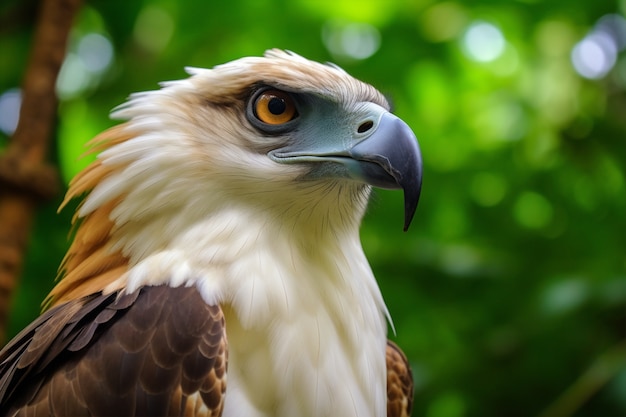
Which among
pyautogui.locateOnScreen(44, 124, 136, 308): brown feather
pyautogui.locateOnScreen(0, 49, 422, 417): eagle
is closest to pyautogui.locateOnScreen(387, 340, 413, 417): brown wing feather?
pyautogui.locateOnScreen(0, 49, 422, 417): eagle

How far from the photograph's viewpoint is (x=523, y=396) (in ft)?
13.0

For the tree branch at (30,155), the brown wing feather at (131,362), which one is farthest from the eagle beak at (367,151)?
the tree branch at (30,155)

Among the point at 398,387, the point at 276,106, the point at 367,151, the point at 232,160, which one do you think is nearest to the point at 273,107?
the point at 276,106

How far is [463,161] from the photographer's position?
15.5ft

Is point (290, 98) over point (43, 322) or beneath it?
over

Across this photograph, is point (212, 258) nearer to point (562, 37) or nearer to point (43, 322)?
point (43, 322)

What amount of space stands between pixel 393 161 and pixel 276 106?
45 cm

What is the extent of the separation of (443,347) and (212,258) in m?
2.22

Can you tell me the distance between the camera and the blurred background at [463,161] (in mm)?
3947

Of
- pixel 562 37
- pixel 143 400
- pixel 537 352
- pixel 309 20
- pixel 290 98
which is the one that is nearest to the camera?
pixel 143 400

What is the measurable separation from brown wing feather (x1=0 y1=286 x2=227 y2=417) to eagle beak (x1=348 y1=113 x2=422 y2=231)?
1.90 feet

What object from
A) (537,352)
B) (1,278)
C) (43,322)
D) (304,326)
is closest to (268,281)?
(304,326)

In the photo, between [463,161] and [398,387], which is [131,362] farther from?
[463,161]

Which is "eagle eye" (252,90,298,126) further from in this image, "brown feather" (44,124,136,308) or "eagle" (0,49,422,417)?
"brown feather" (44,124,136,308)
